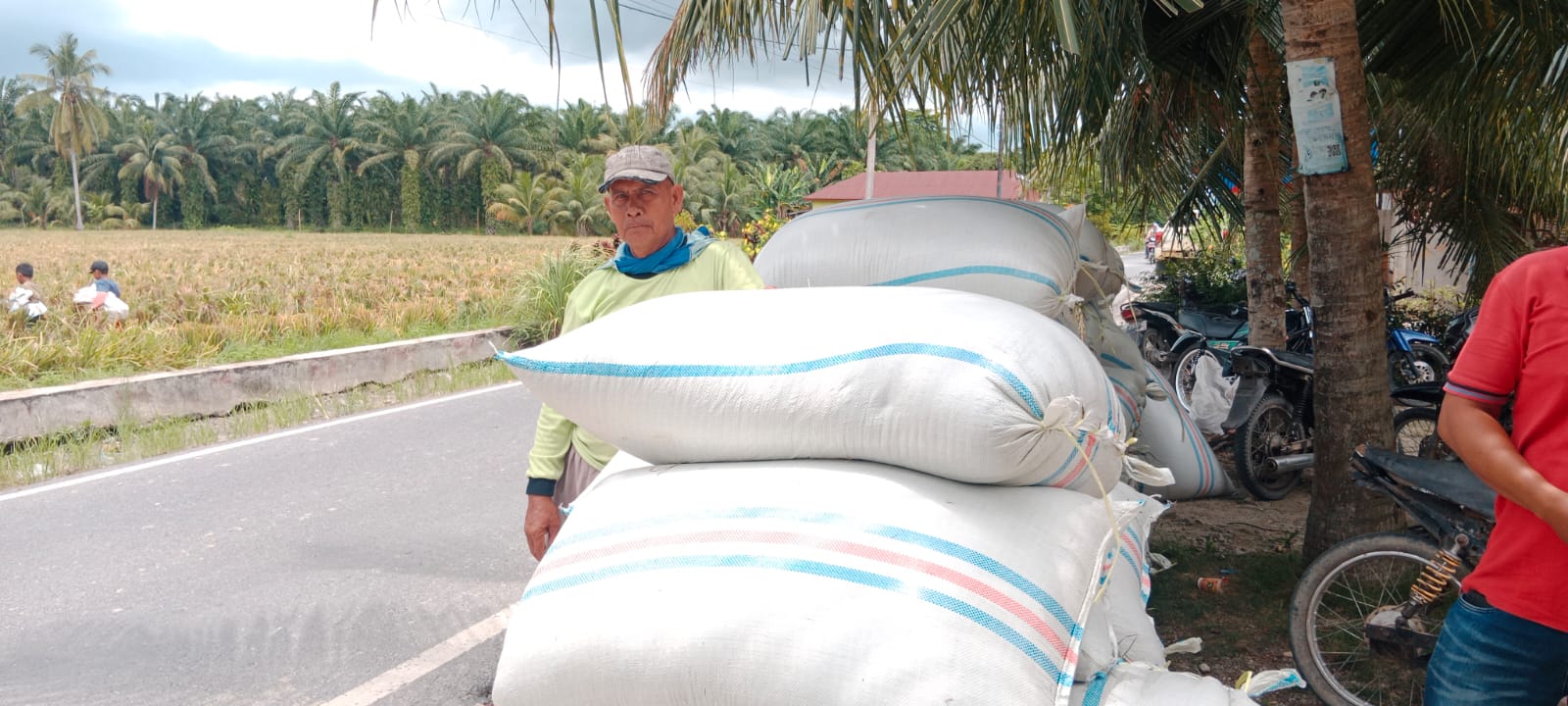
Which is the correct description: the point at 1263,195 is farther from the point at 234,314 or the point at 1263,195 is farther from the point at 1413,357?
the point at 234,314

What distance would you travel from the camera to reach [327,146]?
2793 inches

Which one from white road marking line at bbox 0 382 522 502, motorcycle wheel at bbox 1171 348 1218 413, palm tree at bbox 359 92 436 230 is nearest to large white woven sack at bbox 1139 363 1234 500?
motorcycle wheel at bbox 1171 348 1218 413

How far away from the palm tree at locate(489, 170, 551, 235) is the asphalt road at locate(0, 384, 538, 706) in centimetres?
5522

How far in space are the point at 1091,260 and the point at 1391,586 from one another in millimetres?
1640

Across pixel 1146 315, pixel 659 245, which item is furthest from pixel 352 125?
pixel 659 245

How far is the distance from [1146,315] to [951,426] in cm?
802

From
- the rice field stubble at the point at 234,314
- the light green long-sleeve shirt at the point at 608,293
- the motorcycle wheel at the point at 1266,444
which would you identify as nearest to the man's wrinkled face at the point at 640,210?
the light green long-sleeve shirt at the point at 608,293

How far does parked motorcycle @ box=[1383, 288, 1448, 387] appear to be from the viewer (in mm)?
7676

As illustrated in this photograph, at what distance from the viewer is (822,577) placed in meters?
1.84

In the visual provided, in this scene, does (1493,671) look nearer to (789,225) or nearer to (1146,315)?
(789,225)

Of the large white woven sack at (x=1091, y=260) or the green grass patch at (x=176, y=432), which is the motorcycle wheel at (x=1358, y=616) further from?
the green grass patch at (x=176, y=432)

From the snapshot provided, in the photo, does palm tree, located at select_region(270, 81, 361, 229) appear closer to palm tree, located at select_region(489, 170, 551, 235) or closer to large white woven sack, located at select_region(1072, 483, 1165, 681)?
palm tree, located at select_region(489, 170, 551, 235)

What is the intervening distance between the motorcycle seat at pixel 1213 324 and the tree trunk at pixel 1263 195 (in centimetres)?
225

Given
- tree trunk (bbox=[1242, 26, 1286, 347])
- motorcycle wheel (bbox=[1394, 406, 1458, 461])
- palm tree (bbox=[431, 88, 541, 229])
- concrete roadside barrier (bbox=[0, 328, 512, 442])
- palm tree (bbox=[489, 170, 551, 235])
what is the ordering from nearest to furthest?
motorcycle wheel (bbox=[1394, 406, 1458, 461]) < tree trunk (bbox=[1242, 26, 1286, 347]) < concrete roadside barrier (bbox=[0, 328, 512, 442]) < palm tree (bbox=[489, 170, 551, 235]) < palm tree (bbox=[431, 88, 541, 229])
